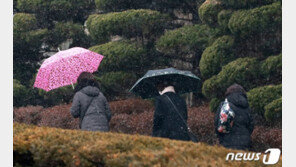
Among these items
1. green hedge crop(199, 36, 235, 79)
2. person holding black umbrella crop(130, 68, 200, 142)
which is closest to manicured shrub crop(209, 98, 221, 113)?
green hedge crop(199, 36, 235, 79)

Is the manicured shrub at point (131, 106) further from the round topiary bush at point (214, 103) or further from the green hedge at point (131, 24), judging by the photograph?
the round topiary bush at point (214, 103)

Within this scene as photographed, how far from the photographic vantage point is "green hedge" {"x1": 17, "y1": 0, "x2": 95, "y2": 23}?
620 inches

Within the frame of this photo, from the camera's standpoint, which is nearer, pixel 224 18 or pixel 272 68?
pixel 272 68

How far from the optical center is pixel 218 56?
10.4m

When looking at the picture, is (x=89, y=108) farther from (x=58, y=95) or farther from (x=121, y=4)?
(x=58, y=95)

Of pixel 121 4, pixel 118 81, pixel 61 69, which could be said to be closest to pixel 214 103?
pixel 118 81

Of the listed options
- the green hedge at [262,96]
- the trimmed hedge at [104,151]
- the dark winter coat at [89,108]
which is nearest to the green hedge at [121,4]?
the green hedge at [262,96]

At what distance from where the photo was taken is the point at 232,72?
31.8 ft

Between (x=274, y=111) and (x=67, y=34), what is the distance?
Answer: 8.71m

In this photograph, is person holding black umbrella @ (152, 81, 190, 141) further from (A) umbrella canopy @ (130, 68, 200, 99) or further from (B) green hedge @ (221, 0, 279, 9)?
(B) green hedge @ (221, 0, 279, 9)

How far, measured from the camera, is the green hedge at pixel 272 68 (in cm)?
916

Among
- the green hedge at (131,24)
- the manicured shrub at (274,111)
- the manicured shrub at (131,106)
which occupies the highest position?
the green hedge at (131,24)

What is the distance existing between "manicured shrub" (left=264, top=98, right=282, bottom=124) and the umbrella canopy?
1.59 m

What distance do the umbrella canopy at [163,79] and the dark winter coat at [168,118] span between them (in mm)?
479
